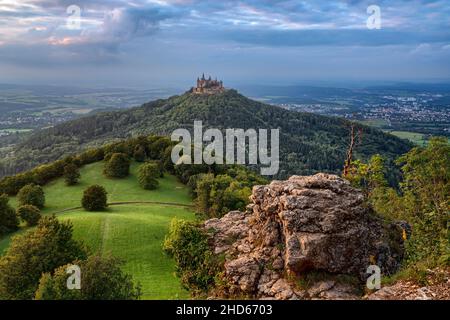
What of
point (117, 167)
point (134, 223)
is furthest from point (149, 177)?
point (134, 223)

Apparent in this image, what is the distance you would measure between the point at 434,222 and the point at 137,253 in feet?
93.5

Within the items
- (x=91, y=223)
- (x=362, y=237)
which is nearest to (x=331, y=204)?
(x=362, y=237)

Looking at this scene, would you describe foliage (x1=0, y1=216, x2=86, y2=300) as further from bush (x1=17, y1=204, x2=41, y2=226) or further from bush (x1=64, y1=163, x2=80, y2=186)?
bush (x1=64, y1=163, x2=80, y2=186)

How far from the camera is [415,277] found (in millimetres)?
17344

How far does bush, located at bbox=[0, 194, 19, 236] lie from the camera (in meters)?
49.0

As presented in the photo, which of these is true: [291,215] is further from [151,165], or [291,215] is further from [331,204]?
[151,165]

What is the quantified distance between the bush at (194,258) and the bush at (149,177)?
46612 mm

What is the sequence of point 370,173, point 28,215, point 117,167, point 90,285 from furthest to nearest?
point 117,167 < point 28,215 < point 370,173 < point 90,285

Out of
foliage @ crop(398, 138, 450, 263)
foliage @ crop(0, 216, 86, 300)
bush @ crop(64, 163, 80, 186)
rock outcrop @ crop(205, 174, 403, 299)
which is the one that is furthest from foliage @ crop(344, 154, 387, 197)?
bush @ crop(64, 163, 80, 186)

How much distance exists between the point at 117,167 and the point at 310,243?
6529 centimetres

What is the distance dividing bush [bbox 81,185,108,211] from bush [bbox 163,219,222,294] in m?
33.6

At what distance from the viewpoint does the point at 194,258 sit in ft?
84.2

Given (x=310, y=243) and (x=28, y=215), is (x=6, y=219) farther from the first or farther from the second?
(x=310, y=243)

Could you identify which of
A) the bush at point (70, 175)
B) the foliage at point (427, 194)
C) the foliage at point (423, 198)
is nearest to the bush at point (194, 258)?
the foliage at point (423, 198)
